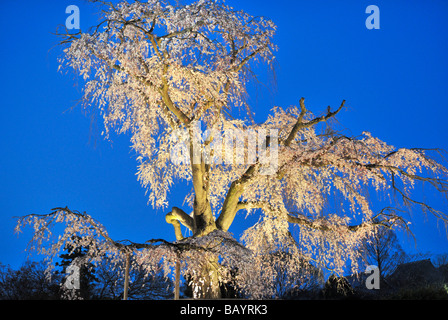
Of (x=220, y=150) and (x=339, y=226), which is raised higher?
(x=220, y=150)

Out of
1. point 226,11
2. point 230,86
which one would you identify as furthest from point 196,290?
point 226,11

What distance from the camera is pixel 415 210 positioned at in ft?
26.9
